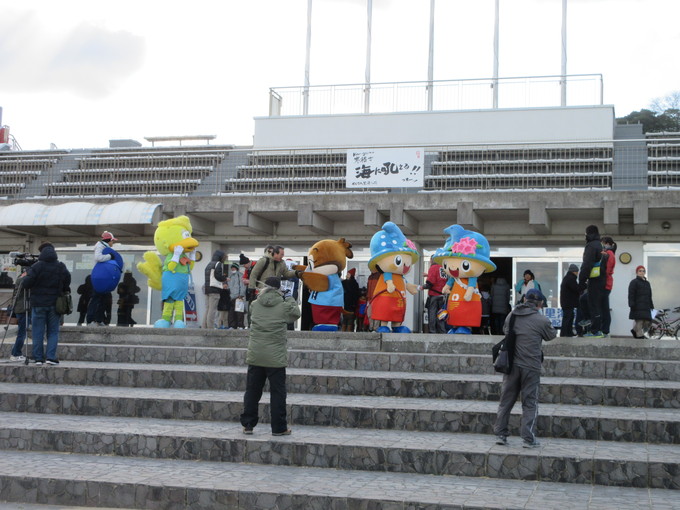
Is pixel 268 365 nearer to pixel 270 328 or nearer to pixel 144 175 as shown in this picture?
pixel 270 328

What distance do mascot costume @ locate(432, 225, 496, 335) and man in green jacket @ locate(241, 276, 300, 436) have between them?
5079 millimetres

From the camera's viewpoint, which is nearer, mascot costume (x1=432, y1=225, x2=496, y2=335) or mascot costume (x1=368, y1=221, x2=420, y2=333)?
mascot costume (x1=432, y1=225, x2=496, y2=335)

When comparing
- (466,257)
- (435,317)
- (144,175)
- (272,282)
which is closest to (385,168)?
(435,317)

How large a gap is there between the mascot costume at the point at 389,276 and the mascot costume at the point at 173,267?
3608 millimetres

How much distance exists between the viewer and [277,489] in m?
7.15

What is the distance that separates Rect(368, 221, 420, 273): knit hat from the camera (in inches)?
529

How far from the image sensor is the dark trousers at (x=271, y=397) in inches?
336

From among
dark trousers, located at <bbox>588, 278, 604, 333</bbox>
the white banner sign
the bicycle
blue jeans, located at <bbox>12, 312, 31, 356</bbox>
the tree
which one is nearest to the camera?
dark trousers, located at <bbox>588, 278, 604, 333</bbox>

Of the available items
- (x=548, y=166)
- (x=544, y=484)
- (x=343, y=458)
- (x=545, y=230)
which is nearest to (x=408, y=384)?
(x=343, y=458)

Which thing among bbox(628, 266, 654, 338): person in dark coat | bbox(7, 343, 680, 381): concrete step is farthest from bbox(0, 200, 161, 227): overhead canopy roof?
bbox(628, 266, 654, 338): person in dark coat

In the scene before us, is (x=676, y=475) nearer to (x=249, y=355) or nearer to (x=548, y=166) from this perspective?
(x=249, y=355)

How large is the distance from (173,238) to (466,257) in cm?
558

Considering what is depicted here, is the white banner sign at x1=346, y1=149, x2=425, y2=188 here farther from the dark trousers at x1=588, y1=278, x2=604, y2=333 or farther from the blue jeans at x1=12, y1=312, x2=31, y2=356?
the blue jeans at x1=12, y1=312, x2=31, y2=356

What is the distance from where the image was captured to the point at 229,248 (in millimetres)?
22469
